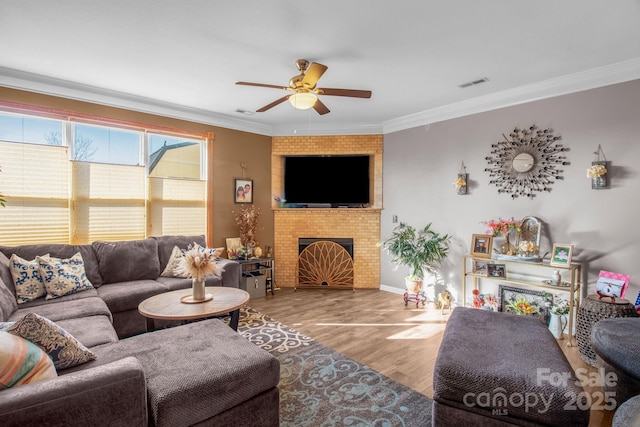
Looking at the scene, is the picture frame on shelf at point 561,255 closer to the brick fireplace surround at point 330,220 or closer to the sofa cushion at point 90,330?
the brick fireplace surround at point 330,220

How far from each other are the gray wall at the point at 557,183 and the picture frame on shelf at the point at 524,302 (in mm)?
487

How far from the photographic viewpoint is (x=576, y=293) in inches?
130

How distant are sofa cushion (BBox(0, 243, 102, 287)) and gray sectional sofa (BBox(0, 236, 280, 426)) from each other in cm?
2

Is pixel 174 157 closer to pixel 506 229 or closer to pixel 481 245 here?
pixel 481 245

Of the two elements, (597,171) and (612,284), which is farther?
(597,171)

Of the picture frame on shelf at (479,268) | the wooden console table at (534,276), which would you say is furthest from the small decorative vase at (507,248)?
the picture frame on shelf at (479,268)

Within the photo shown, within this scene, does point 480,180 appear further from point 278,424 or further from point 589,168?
point 278,424

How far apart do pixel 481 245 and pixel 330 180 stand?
246cm

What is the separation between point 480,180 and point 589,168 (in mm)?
1088

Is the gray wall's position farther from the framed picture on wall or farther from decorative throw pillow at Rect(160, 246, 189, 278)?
decorative throw pillow at Rect(160, 246, 189, 278)

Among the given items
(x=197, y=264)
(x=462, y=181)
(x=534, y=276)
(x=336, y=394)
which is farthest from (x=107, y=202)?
(x=534, y=276)

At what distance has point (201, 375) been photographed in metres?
1.61

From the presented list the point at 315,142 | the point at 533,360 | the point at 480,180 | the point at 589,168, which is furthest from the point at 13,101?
the point at 589,168

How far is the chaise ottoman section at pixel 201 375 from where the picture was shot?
1493 millimetres
